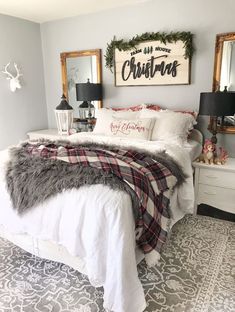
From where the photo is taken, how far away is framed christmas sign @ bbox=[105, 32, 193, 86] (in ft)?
9.85

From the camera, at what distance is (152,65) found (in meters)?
3.20

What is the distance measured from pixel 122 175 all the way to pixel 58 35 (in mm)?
3082

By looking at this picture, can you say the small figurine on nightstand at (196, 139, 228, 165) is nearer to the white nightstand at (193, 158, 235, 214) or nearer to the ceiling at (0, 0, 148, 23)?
the white nightstand at (193, 158, 235, 214)

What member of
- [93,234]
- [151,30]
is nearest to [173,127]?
[151,30]

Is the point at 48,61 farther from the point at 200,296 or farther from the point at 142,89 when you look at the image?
the point at 200,296

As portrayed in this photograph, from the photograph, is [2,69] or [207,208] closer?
[207,208]

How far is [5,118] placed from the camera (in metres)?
3.68

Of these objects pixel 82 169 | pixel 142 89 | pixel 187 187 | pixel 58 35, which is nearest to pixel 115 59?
pixel 142 89

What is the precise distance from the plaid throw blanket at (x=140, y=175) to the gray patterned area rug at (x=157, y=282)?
0.99 ft

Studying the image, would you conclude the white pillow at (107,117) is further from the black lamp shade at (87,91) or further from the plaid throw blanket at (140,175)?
the plaid throw blanket at (140,175)

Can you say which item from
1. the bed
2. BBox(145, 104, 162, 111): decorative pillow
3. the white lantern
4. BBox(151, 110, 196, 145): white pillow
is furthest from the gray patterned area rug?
the white lantern

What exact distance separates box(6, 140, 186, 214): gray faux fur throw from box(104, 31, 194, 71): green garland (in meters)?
2.03

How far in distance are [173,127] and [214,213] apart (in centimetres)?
101

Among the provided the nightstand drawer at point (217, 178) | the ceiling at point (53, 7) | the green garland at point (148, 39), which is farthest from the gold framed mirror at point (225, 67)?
the ceiling at point (53, 7)
